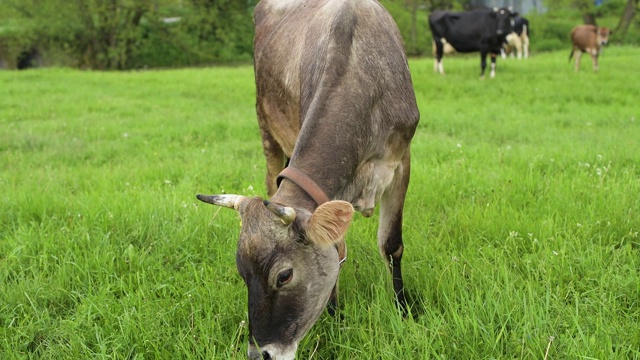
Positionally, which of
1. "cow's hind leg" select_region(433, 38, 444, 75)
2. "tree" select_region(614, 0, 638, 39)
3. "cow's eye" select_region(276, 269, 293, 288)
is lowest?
"tree" select_region(614, 0, 638, 39)

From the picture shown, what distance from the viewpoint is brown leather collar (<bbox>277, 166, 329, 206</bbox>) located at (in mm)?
2178

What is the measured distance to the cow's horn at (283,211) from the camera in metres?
1.93

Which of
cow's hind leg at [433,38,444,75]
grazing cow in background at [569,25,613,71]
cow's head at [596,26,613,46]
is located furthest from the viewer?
cow's hind leg at [433,38,444,75]

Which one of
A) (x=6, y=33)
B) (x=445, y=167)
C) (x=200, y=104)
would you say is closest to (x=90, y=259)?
(x=445, y=167)

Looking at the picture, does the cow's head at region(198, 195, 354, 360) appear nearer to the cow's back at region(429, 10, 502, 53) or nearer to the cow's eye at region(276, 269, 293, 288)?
the cow's eye at region(276, 269, 293, 288)

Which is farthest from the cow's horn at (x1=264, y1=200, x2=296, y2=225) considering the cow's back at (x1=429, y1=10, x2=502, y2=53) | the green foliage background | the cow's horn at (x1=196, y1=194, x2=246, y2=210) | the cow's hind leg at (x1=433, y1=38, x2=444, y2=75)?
the green foliage background

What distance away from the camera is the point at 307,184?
86.7 inches

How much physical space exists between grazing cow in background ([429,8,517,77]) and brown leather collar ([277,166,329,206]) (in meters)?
12.1

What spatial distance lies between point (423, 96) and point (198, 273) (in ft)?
29.2

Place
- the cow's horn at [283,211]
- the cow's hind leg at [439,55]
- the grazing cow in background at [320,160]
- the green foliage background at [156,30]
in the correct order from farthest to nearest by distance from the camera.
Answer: the green foliage background at [156,30]
the cow's hind leg at [439,55]
the grazing cow in background at [320,160]
the cow's horn at [283,211]

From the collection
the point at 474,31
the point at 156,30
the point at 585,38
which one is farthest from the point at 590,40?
the point at 156,30

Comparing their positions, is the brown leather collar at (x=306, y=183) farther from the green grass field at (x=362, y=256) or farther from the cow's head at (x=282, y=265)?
the green grass field at (x=362, y=256)

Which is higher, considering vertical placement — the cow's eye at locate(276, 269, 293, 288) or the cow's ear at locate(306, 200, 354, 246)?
the cow's ear at locate(306, 200, 354, 246)

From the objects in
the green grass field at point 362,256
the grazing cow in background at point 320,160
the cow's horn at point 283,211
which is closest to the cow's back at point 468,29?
the green grass field at point 362,256
